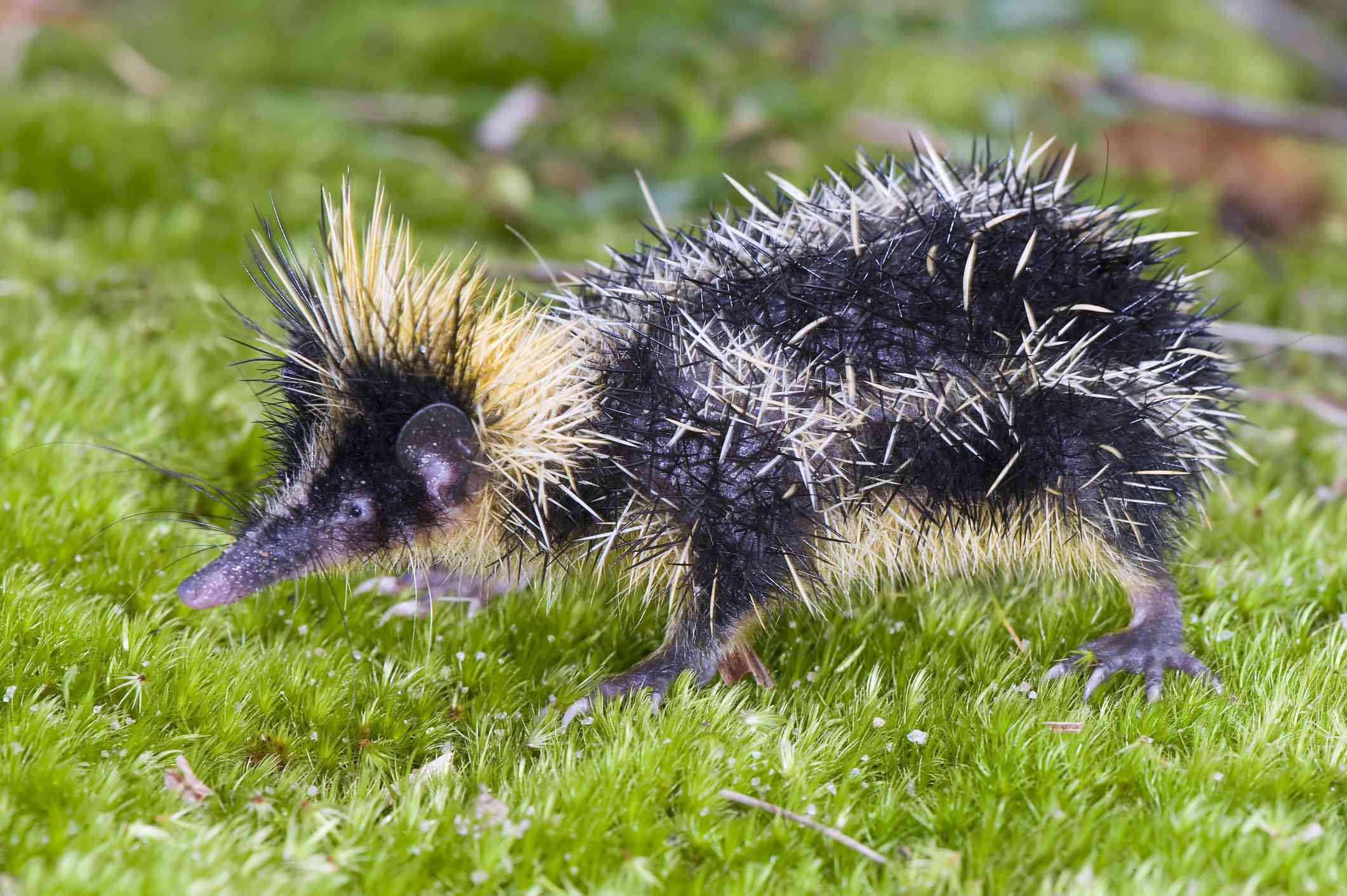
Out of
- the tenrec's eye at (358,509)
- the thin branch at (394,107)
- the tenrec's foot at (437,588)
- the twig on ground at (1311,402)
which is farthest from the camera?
the thin branch at (394,107)

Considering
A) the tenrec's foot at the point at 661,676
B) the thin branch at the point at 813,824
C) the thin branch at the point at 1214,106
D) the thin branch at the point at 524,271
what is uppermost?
the thin branch at the point at 1214,106

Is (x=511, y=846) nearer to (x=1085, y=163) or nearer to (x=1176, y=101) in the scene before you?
(x=1085, y=163)

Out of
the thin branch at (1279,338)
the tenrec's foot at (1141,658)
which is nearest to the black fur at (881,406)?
the tenrec's foot at (1141,658)

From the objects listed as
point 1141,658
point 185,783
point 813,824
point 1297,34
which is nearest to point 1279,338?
point 1141,658

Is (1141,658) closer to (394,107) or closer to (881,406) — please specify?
(881,406)

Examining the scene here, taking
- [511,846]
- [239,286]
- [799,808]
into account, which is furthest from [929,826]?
[239,286]

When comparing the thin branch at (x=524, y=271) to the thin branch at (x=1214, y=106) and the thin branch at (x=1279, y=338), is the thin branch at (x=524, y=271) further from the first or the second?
the thin branch at (x=1214, y=106)

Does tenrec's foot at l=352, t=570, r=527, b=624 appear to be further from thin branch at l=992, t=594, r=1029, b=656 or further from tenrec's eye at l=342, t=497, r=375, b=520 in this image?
thin branch at l=992, t=594, r=1029, b=656

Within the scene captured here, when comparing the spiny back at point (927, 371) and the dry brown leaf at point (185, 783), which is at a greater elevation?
the spiny back at point (927, 371)
